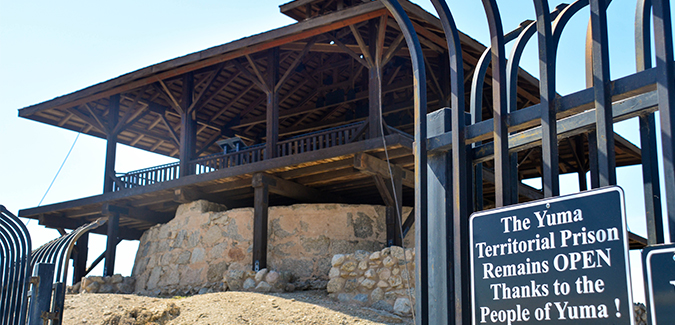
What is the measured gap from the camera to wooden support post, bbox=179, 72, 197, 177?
16.7m

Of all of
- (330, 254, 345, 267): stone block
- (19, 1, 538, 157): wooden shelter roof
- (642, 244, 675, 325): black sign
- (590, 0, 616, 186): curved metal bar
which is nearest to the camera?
(642, 244, 675, 325): black sign

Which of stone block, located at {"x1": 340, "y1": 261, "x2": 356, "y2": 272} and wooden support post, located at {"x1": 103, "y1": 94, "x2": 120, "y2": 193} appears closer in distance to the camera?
stone block, located at {"x1": 340, "y1": 261, "x2": 356, "y2": 272}

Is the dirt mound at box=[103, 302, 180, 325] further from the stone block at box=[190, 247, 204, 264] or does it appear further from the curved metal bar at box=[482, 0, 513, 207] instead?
the curved metal bar at box=[482, 0, 513, 207]

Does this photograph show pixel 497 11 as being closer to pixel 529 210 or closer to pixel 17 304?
pixel 529 210

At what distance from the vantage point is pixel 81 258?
20812mm

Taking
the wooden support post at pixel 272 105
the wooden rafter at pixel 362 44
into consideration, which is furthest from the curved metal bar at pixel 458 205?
the wooden support post at pixel 272 105

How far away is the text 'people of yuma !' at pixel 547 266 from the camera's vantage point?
2.63m

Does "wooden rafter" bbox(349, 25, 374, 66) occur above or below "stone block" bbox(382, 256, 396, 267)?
above

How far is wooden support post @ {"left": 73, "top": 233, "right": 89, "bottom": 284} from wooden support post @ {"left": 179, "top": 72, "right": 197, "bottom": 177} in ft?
20.4

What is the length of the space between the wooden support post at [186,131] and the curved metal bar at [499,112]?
14082 millimetres

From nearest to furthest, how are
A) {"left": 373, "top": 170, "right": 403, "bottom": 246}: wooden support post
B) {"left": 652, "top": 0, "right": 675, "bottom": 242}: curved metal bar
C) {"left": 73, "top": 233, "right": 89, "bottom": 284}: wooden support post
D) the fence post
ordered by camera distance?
{"left": 652, "top": 0, "right": 675, "bottom": 242}: curved metal bar, the fence post, {"left": 373, "top": 170, "right": 403, "bottom": 246}: wooden support post, {"left": 73, "top": 233, "right": 89, "bottom": 284}: wooden support post

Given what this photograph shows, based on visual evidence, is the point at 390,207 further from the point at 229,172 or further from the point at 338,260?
the point at 229,172

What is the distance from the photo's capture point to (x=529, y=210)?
2.91 meters

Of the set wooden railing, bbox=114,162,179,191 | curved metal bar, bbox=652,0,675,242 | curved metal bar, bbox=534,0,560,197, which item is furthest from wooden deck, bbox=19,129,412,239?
curved metal bar, bbox=652,0,675,242
